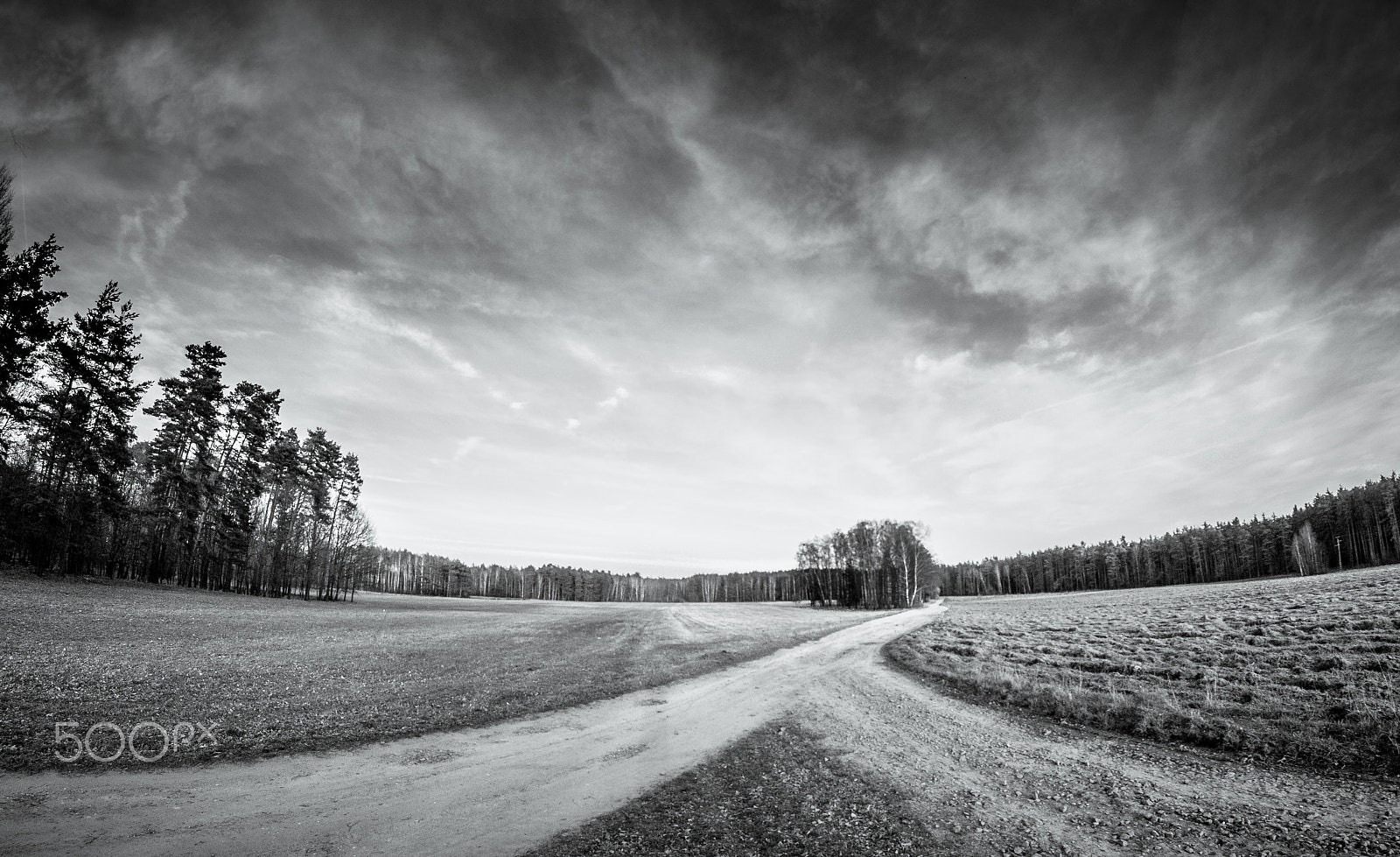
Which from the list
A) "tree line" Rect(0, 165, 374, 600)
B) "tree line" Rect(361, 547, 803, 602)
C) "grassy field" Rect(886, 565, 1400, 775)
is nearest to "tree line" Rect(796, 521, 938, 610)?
"tree line" Rect(361, 547, 803, 602)

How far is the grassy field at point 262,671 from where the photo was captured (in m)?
10.6

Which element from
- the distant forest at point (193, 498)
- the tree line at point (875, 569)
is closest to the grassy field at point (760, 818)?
the distant forest at point (193, 498)

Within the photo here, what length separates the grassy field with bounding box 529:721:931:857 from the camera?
6.79 meters

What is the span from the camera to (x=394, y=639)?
1062 inches

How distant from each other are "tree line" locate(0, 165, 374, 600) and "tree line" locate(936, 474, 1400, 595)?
102277 millimetres

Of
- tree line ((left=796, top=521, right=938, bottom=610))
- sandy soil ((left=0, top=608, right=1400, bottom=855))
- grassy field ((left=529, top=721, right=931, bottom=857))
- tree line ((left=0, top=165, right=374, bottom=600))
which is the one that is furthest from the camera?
tree line ((left=796, top=521, right=938, bottom=610))

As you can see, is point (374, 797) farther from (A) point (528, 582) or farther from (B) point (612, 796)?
(A) point (528, 582)

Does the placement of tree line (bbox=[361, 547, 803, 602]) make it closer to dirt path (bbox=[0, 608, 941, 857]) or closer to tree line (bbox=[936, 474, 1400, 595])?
tree line (bbox=[936, 474, 1400, 595])

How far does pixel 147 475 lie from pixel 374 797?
53.3 m

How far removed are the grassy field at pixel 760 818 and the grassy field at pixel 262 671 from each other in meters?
6.45

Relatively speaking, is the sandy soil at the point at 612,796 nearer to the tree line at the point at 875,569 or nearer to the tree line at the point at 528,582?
the tree line at the point at 875,569

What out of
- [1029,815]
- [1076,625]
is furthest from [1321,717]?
[1076,625]

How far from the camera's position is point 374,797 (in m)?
8.10

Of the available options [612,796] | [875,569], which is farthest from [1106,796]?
[875,569]
